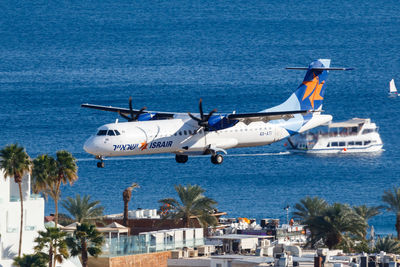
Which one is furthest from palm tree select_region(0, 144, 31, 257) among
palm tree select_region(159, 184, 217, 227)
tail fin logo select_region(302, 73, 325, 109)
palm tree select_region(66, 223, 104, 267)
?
palm tree select_region(159, 184, 217, 227)

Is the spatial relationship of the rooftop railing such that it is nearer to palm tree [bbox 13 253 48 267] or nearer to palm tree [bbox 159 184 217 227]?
palm tree [bbox 13 253 48 267]

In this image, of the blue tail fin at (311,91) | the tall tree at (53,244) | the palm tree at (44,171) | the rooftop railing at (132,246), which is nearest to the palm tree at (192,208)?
the rooftop railing at (132,246)

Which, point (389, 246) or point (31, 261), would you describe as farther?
point (389, 246)

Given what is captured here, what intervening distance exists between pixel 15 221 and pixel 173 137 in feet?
46.8

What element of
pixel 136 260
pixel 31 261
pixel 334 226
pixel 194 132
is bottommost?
pixel 31 261

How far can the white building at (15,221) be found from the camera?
7506 centimetres

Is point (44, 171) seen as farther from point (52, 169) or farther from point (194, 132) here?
point (194, 132)

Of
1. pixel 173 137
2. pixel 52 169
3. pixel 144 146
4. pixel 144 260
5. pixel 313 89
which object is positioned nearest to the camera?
pixel 144 146

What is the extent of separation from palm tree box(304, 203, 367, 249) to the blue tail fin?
9.54 metres

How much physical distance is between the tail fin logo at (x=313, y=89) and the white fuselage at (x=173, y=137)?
6432 millimetres

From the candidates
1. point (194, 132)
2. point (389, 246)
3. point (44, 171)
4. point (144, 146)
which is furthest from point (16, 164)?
point (389, 246)

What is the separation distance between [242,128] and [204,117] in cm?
360

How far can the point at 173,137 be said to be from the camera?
236 feet

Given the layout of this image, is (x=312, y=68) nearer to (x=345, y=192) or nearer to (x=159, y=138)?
(x=159, y=138)
